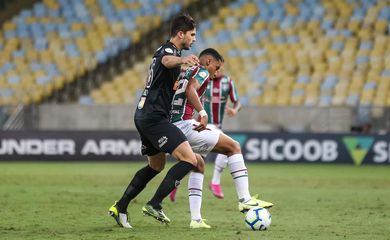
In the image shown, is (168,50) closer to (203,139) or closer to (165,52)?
(165,52)

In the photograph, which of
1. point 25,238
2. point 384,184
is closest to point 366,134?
point 384,184

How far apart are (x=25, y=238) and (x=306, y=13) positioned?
819 inches

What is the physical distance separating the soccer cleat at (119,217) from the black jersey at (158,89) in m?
1.15

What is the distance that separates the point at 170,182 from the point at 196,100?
965 mm

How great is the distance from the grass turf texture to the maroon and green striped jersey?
53.5 inches

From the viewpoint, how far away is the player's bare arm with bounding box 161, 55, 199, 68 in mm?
8570

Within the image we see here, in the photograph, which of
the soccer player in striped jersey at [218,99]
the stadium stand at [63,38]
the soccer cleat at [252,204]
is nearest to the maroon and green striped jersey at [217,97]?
the soccer player in striped jersey at [218,99]

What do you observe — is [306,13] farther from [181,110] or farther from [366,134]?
[181,110]

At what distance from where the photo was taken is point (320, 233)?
9.12 m

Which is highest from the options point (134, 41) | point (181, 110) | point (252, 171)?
point (134, 41)

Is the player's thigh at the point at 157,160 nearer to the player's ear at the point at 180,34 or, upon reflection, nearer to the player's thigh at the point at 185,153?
the player's thigh at the point at 185,153

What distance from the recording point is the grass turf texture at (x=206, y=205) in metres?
9.17

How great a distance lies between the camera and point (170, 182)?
921 centimetres

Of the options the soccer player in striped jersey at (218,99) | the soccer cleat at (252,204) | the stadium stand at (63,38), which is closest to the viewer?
the soccer cleat at (252,204)
